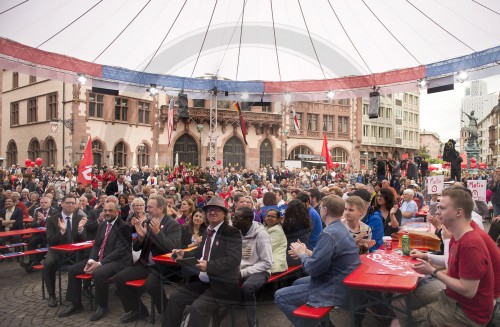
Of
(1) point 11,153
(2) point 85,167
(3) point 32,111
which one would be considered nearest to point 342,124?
(3) point 32,111

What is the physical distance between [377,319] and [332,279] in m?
1.79

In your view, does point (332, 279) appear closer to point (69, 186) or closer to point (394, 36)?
point (394, 36)

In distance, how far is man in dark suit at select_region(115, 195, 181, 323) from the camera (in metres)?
4.81

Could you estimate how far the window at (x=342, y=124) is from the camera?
38312mm

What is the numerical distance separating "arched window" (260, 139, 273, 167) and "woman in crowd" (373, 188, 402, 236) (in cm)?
2692

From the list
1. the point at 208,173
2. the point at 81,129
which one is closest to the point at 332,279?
the point at 208,173

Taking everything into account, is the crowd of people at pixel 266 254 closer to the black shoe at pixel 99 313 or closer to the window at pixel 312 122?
the black shoe at pixel 99 313

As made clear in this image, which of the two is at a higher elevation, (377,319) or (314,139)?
(314,139)

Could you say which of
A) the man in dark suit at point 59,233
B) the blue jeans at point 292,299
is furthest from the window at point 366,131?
Answer: the blue jeans at point 292,299

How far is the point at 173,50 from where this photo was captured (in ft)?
32.8

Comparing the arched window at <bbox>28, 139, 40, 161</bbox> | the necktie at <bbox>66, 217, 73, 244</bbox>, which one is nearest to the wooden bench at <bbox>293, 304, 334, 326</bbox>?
the necktie at <bbox>66, 217, 73, 244</bbox>

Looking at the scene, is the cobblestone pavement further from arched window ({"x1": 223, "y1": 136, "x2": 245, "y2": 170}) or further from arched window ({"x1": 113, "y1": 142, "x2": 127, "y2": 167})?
arched window ({"x1": 223, "y1": 136, "x2": 245, "y2": 170})

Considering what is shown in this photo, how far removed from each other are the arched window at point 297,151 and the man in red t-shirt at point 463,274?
106 feet

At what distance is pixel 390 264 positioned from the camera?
3877 millimetres
